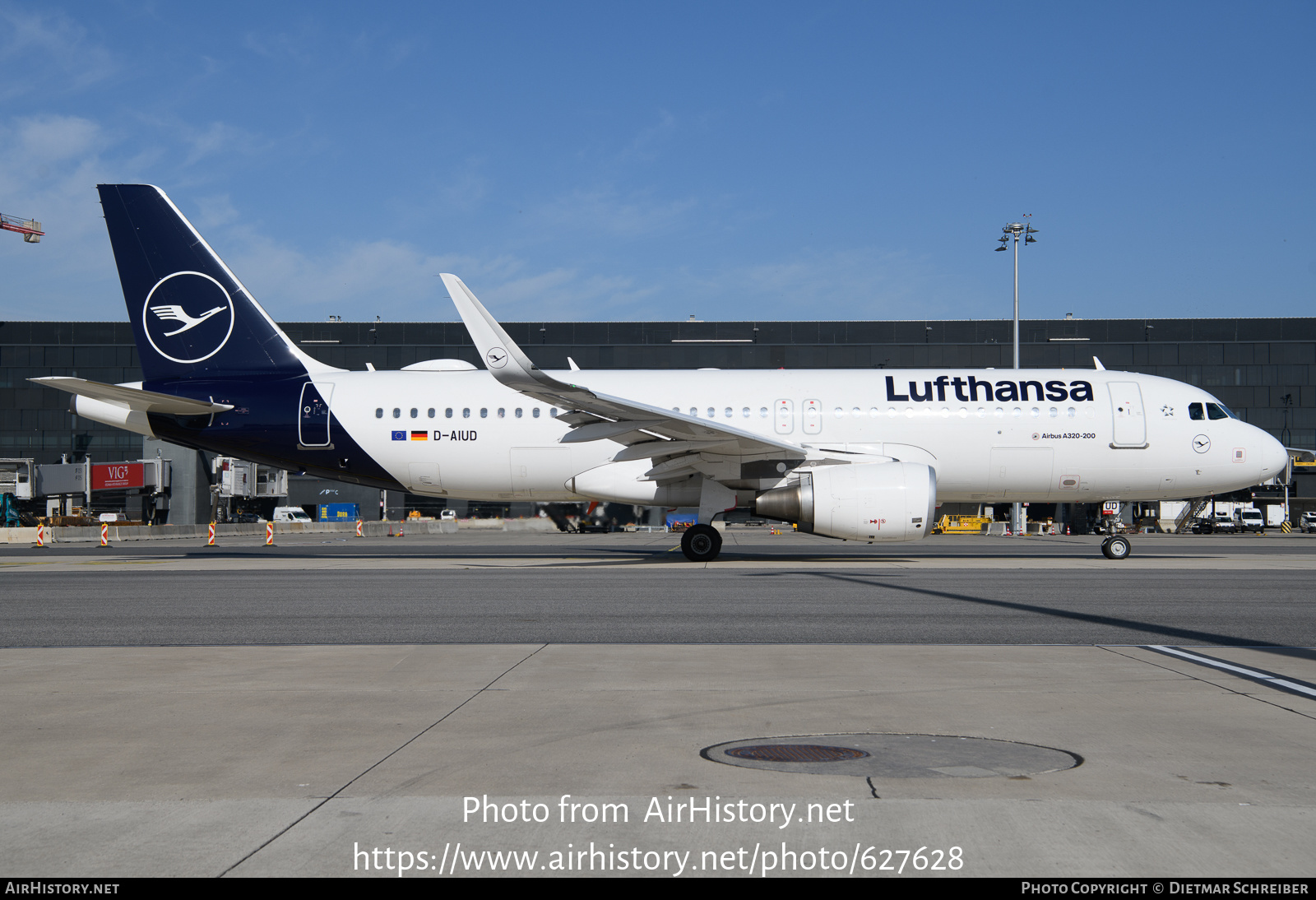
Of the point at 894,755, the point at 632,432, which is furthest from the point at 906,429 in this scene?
the point at 894,755

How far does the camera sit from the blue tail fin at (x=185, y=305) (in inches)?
915

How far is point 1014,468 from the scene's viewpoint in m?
21.8

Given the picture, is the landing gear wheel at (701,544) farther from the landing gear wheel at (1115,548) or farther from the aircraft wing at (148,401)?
the aircraft wing at (148,401)

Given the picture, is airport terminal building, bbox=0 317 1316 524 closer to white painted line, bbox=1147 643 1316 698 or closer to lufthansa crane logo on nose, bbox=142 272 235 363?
lufthansa crane logo on nose, bbox=142 272 235 363

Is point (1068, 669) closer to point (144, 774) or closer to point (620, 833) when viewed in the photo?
point (620, 833)

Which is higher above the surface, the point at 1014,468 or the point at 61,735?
the point at 1014,468

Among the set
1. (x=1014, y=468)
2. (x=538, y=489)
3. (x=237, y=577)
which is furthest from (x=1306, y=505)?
(x=237, y=577)

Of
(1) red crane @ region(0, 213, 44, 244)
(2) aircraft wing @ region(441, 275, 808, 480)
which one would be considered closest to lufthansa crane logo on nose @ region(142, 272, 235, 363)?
(2) aircraft wing @ region(441, 275, 808, 480)

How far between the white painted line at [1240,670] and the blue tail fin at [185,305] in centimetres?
1958

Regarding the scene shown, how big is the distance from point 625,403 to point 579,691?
466 inches

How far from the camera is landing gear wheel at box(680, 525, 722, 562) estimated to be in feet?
68.8

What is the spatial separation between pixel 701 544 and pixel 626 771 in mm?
16435

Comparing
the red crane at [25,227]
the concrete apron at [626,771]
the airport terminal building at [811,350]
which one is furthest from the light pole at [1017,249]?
the red crane at [25,227]
